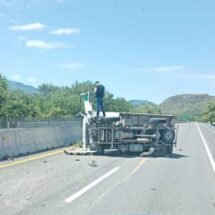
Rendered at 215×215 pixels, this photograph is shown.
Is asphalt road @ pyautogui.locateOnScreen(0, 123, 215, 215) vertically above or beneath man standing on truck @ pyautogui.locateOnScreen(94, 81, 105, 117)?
beneath

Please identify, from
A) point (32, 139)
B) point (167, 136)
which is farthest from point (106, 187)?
point (32, 139)

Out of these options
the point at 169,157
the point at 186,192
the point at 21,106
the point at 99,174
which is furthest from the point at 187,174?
the point at 21,106

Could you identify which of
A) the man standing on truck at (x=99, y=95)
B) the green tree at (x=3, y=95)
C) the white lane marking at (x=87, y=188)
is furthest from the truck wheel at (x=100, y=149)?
the green tree at (x=3, y=95)

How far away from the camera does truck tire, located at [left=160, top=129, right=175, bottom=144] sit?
2273 centimetres

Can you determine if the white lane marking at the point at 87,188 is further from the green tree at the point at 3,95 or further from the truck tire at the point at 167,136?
the green tree at the point at 3,95

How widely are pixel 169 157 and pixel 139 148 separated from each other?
129cm

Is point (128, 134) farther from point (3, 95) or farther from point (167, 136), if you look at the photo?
point (3, 95)

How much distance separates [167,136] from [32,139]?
5795 mm

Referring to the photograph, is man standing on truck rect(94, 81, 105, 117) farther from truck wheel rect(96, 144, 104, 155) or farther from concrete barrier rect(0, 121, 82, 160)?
concrete barrier rect(0, 121, 82, 160)

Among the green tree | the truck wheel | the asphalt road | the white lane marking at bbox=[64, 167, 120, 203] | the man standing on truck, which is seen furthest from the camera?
the green tree

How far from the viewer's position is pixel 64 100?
4786 inches

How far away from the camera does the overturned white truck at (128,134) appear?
2211 centimetres

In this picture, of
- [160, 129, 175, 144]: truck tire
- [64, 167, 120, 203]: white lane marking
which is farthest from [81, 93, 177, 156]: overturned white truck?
[64, 167, 120, 203]: white lane marking

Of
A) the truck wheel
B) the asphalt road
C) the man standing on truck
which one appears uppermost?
the man standing on truck
